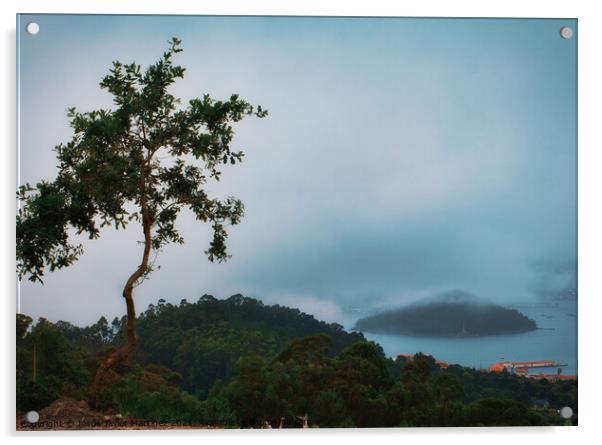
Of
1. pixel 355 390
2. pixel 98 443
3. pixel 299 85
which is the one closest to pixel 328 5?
pixel 299 85

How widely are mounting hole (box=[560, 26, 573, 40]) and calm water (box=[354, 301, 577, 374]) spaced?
1448 millimetres

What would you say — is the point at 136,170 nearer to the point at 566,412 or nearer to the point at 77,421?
the point at 77,421

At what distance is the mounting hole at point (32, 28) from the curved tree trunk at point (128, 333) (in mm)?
1052

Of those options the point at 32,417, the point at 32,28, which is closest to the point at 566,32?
the point at 32,28

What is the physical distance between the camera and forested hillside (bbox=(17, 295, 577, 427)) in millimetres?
3701

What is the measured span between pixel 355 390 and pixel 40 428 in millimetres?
1660

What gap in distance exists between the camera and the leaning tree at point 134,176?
3672 millimetres

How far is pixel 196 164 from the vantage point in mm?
3762

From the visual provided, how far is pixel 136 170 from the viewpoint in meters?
3.67

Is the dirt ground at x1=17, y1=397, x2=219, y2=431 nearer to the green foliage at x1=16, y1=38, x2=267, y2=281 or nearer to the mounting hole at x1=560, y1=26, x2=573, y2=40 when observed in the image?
the green foliage at x1=16, y1=38, x2=267, y2=281

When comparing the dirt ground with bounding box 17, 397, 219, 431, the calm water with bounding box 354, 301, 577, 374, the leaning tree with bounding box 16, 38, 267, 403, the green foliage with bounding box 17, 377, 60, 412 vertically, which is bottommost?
the dirt ground with bounding box 17, 397, 219, 431

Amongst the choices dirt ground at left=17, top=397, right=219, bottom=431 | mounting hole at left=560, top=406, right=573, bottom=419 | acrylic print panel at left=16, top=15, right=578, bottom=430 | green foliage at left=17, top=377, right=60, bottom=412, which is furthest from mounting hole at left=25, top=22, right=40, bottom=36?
mounting hole at left=560, top=406, right=573, bottom=419

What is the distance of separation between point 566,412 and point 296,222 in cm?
179
